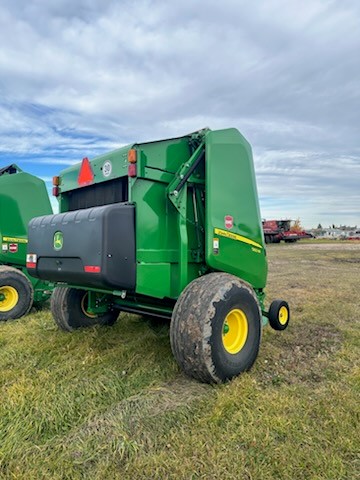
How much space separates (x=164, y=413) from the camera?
105 inches

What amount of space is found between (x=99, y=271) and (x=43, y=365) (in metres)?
1.23

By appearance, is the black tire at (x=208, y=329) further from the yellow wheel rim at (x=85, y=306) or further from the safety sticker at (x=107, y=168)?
the yellow wheel rim at (x=85, y=306)

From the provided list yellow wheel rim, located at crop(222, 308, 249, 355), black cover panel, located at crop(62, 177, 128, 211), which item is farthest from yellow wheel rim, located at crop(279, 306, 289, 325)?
black cover panel, located at crop(62, 177, 128, 211)

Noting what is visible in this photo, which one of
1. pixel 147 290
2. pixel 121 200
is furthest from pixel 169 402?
pixel 121 200

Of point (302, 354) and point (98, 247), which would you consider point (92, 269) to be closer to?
point (98, 247)

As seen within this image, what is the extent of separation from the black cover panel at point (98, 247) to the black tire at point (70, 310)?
44.0 inches

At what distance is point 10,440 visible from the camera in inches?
92.5

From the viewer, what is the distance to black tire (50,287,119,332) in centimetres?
464

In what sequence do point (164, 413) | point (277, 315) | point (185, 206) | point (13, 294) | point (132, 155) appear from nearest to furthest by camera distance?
point (164, 413), point (132, 155), point (185, 206), point (277, 315), point (13, 294)

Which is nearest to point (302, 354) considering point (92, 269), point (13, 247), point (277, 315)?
point (277, 315)

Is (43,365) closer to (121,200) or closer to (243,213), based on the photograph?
(121,200)

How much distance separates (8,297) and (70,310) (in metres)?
1.94

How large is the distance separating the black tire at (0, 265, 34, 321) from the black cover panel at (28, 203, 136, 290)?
279cm

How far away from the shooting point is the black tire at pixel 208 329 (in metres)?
3.08
